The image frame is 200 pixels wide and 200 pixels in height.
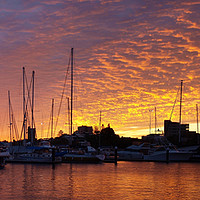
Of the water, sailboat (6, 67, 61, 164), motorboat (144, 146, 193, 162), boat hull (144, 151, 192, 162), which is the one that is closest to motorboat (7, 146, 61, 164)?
sailboat (6, 67, 61, 164)

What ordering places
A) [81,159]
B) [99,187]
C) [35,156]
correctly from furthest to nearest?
1. [81,159]
2. [35,156]
3. [99,187]

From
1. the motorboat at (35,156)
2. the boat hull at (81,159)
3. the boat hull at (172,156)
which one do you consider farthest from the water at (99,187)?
the boat hull at (172,156)

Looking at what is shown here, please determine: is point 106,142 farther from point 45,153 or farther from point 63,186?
point 63,186

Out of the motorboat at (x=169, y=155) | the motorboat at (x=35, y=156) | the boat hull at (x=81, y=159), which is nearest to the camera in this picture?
the motorboat at (x=35, y=156)

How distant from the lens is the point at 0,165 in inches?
2461

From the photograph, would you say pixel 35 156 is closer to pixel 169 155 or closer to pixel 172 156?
pixel 169 155

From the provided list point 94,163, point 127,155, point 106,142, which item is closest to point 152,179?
point 94,163

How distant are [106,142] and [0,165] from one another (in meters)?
92.0

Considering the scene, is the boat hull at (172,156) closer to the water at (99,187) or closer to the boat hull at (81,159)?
the boat hull at (81,159)

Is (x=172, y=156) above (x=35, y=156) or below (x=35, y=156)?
below

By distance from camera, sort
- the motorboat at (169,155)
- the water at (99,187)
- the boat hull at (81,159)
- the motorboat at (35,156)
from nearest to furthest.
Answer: the water at (99,187)
the motorboat at (35,156)
the boat hull at (81,159)
the motorboat at (169,155)

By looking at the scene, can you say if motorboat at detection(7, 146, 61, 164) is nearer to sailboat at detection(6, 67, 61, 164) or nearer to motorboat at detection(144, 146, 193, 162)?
sailboat at detection(6, 67, 61, 164)

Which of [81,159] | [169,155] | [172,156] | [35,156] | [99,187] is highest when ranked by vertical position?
[35,156]

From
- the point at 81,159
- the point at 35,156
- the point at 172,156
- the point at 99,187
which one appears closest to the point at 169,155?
the point at 172,156
